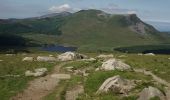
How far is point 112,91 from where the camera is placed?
146 feet

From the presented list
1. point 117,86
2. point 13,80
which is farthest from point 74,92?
point 13,80

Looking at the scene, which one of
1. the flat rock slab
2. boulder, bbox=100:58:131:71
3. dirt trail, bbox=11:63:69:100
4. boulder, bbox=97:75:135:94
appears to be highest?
boulder, bbox=97:75:135:94

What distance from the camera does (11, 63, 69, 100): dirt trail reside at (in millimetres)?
46394

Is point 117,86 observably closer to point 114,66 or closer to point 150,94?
point 150,94

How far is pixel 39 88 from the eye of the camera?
172 ft

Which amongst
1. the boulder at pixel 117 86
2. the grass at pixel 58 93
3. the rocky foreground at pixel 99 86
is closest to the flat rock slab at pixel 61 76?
the rocky foreground at pixel 99 86

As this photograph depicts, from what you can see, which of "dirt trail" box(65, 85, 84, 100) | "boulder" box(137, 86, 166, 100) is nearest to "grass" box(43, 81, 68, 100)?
"dirt trail" box(65, 85, 84, 100)

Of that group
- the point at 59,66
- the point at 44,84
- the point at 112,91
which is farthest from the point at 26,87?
the point at 59,66

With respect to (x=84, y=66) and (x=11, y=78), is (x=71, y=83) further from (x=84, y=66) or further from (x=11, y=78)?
(x=84, y=66)

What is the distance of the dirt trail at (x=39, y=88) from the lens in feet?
152

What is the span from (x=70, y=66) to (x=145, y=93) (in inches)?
1383

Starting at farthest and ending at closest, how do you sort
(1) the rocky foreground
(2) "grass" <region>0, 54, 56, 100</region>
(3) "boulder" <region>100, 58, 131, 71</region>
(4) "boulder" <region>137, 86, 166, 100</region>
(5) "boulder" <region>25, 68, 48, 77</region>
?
(3) "boulder" <region>100, 58, 131, 71</region>
(5) "boulder" <region>25, 68, 48, 77</region>
(2) "grass" <region>0, 54, 56, 100</region>
(1) the rocky foreground
(4) "boulder" <region>137, 86, 166, 100</region>

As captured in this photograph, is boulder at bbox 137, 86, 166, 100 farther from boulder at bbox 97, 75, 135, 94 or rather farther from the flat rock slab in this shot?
the flat rock slab

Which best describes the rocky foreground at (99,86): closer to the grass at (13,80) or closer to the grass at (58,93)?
the grass at (58,93)
